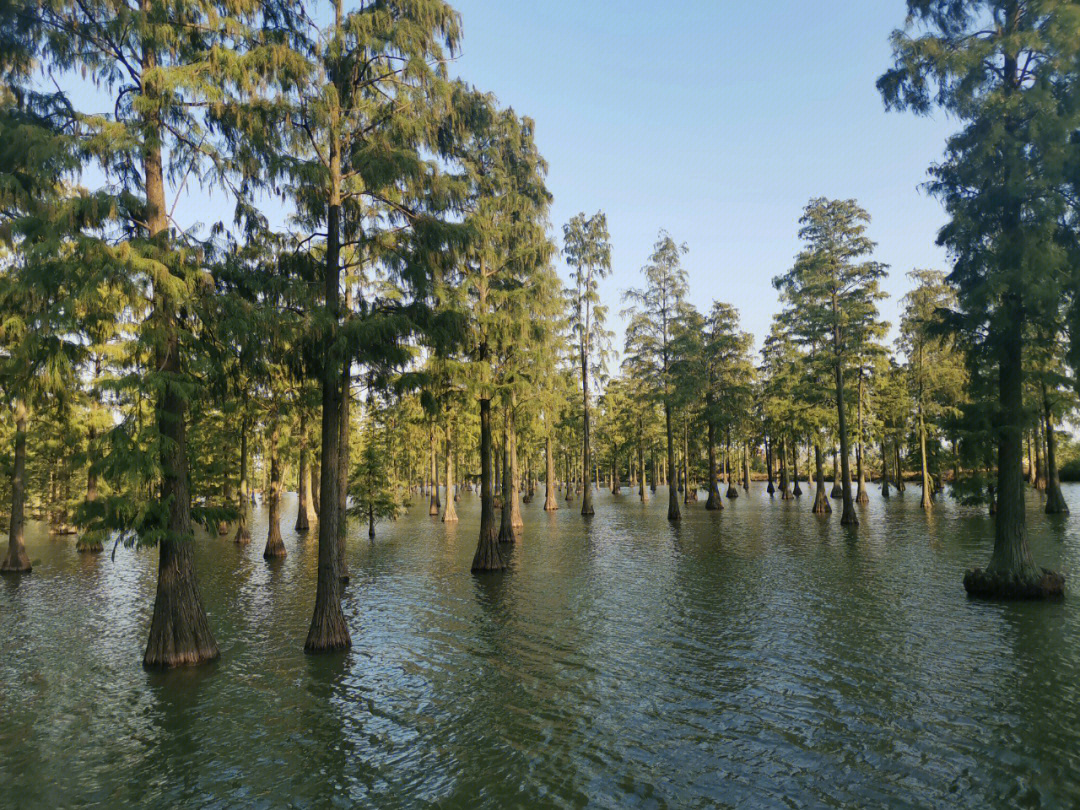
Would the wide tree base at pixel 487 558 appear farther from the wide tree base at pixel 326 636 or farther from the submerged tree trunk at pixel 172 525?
the submerged tree trunk at pixel 172 525

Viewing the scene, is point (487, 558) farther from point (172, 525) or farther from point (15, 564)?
point (15, 564)

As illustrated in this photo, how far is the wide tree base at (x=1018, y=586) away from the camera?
15.9 meters

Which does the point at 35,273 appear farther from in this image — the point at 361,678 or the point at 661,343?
the point at 661,343

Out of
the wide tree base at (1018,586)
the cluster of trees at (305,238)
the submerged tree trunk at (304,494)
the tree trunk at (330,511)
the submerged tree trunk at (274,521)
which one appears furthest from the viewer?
the submerged tree trunk at (304,494)

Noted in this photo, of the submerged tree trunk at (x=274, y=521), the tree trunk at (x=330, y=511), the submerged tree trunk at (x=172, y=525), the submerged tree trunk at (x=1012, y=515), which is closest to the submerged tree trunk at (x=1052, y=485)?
the submerged tree trunk at (x=1012, y=515)

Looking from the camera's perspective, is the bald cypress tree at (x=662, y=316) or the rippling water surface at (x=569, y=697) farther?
the bald cypress tree at (x=662, y=316)

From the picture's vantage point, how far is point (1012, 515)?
52.5ft

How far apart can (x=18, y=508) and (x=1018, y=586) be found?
33.2 metres

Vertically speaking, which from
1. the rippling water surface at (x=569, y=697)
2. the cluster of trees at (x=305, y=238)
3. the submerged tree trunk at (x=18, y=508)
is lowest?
the rippling water surface at (x=569, y=697)

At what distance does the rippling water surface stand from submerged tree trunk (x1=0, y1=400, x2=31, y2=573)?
5360 millimetres

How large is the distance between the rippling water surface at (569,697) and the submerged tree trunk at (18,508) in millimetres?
5360

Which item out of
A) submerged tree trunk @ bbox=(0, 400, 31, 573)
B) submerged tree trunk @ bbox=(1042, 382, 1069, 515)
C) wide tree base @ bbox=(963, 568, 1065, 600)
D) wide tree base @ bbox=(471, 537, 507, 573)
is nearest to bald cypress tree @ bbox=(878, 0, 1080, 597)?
wide tree base @ bbox=(963, 568, 1065, 600)

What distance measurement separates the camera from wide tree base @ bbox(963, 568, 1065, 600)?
15922 mm

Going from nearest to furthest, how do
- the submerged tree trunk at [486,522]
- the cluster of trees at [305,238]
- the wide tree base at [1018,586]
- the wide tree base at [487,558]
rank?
1. the cluster of trees at [305,238]
2. the wide tree base at [1018,586]
3. the submerged tree trunk at [486,522]
4. the wide tree base at [487,558]
